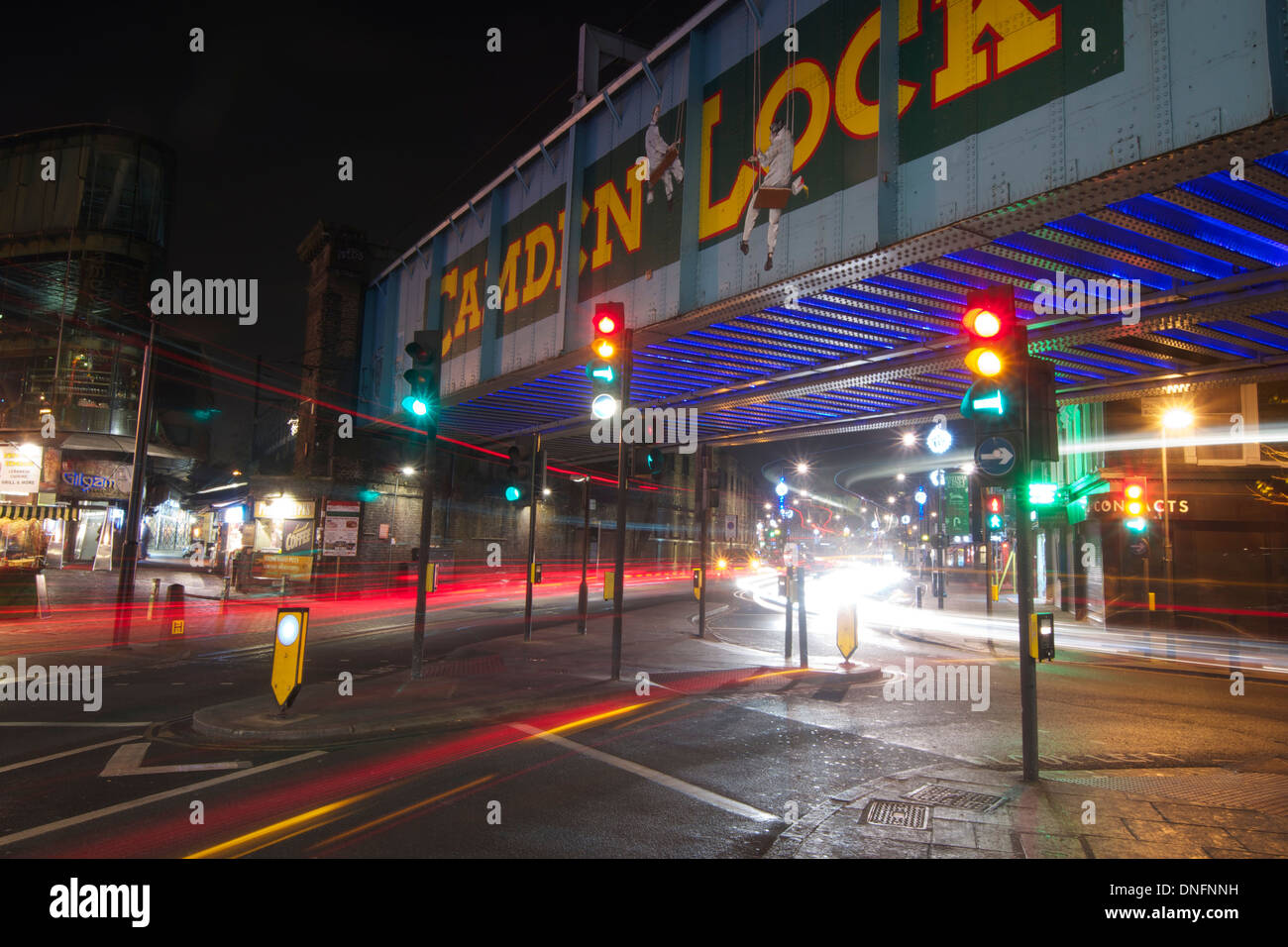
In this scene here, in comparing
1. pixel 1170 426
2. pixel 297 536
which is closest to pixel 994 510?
pixel 1170 426

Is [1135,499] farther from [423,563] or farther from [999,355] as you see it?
[423,563]

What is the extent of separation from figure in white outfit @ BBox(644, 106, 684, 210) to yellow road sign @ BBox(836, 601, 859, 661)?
8200 mm

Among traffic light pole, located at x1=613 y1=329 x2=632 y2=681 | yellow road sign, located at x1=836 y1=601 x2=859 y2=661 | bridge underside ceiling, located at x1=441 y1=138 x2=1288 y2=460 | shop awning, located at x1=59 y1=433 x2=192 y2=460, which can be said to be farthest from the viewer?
shop awning, located at x1=59 y1=433 x2=192 y2=460

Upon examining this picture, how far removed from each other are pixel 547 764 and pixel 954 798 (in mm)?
3601

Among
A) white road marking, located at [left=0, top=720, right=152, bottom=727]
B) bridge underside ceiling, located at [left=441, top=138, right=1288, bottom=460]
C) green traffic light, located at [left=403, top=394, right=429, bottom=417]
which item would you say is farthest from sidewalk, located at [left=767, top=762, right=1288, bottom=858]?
white road marking, located at [left=0, top=720, right=152, bottom=727]

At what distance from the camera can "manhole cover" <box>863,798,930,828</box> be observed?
541 centimetres

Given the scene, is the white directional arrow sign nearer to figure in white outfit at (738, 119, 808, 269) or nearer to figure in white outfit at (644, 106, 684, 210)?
figure in white outfit at (738, 119, 808, 269)

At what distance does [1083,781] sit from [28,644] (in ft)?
60.3

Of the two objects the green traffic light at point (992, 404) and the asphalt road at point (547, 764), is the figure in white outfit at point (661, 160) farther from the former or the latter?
the asphalt road at point (547, 764)

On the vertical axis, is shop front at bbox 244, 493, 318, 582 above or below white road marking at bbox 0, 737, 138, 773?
above

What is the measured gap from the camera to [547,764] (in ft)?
Answer: 22.6
